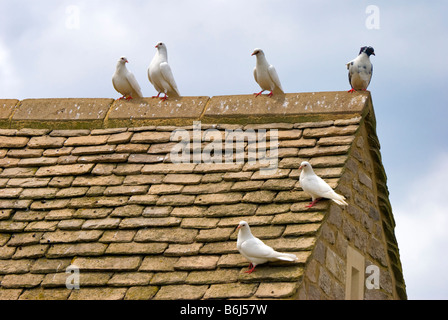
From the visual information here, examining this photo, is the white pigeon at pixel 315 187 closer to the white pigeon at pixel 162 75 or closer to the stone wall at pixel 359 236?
the stone wall at pixel 359 236

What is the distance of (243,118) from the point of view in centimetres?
871

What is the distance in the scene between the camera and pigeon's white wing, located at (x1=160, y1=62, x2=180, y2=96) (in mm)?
9458

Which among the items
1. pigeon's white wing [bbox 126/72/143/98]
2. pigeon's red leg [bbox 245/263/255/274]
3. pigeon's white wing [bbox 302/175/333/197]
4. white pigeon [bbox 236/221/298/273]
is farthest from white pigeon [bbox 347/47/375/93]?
pigeon's red leg [bbox 245/263/255/274]

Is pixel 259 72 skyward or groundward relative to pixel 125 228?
skyward

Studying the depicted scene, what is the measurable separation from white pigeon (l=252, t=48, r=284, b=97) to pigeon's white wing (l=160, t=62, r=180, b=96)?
933 millimetres

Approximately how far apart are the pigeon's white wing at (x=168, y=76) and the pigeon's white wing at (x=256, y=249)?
3.32m

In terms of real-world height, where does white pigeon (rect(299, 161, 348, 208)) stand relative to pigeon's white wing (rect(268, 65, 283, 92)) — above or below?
below

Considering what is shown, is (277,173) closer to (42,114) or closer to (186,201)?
(186,201)

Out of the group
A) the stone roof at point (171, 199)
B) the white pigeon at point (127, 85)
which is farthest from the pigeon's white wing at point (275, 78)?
the white pigeon at point (127, 85)

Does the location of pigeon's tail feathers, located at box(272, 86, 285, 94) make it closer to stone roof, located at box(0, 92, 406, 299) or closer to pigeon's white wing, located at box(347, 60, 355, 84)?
stone roof, located at box(0, 92, 406, 299)

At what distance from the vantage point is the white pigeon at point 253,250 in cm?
643
